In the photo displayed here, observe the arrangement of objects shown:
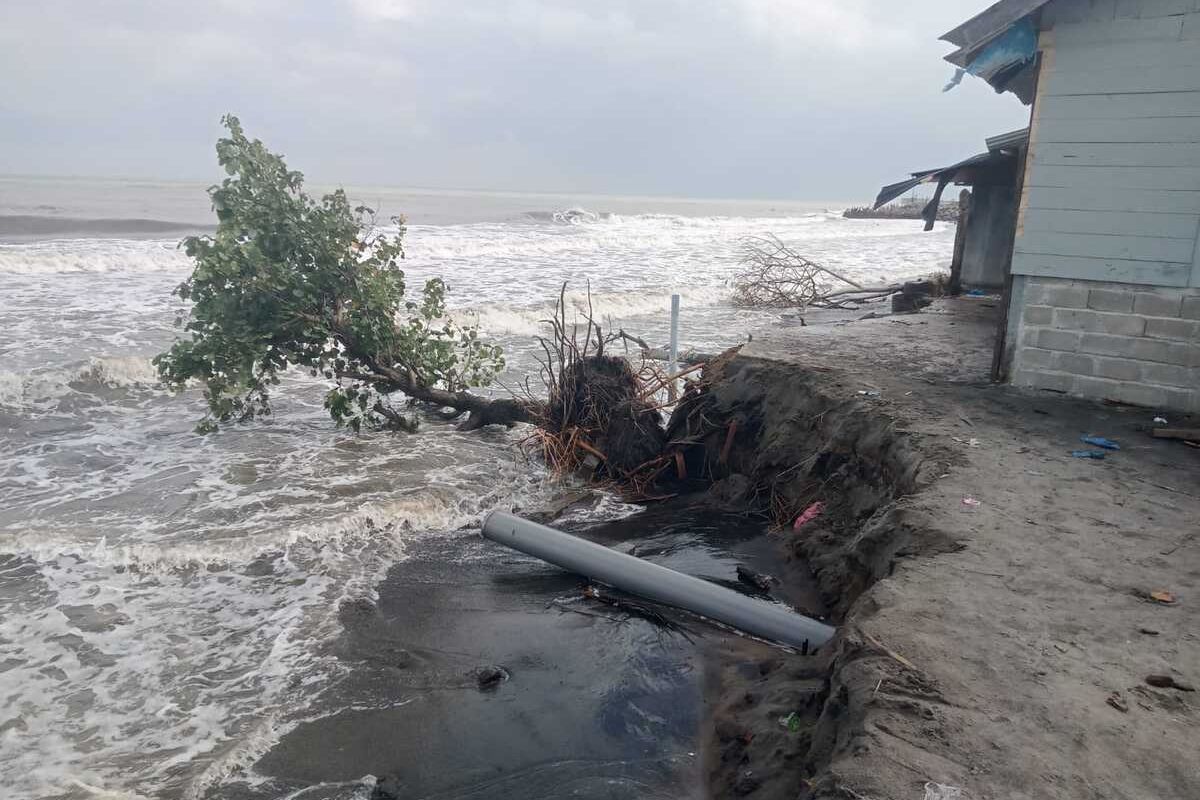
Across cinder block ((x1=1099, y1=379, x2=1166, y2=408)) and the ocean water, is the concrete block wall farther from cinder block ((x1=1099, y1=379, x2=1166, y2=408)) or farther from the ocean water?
the ocean water

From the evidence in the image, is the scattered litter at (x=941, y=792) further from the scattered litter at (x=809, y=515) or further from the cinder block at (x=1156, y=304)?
the cinder block at (x=1156, y=304)

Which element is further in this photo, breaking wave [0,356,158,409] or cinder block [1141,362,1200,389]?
breaking wave [0,356,158,409]

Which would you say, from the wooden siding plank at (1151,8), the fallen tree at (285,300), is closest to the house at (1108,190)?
the wooden siding plank at (1151,8)

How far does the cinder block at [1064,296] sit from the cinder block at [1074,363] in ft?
1.41

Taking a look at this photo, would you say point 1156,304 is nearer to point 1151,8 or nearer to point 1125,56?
point 1125,56

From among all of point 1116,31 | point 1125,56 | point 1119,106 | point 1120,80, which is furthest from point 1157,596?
point 1116,31

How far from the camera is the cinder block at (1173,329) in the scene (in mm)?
6207

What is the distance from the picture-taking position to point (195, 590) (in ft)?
19.1

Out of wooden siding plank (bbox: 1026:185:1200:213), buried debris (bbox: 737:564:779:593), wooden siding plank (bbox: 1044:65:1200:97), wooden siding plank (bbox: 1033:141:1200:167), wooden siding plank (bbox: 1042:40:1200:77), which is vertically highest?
wooden siding plank (bbox: 1042:40:1200:77)

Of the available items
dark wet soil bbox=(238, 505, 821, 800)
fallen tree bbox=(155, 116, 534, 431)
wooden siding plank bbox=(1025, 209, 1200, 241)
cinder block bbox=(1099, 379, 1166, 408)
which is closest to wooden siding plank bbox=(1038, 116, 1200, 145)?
wooden siding plank bbox=(1025, 209, 1200, 241)

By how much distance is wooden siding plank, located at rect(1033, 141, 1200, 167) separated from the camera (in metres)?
6.07

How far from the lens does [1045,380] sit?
276 inches

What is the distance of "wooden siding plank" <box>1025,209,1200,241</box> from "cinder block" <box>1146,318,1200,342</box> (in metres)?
0.64

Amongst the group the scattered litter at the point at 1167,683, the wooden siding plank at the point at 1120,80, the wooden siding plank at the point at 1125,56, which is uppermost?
the wooden siding plank at the point at 1125,56
